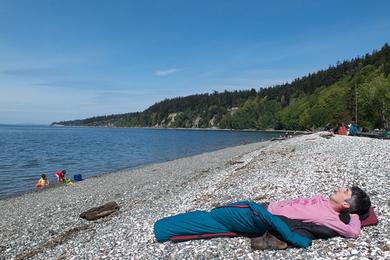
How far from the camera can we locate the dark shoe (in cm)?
884

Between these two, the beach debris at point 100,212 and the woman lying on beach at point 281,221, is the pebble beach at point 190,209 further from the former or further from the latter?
the beach debris at point 100,212

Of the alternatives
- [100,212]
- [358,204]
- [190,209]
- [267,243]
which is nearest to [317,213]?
[358,204]

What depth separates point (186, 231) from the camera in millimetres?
9906

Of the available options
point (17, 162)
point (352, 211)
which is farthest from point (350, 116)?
point (352, 211)

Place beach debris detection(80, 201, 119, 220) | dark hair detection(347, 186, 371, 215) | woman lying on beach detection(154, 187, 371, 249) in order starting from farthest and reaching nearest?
1. beach debris detection(80, 201, 119, 220)
2. dark hair detection(347, 186, 371, 215)
3. woman lying on beach detection(154, 187, 371, 249)

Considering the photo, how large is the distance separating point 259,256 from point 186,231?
2.15m

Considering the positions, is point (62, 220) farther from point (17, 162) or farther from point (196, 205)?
point (17, 162)

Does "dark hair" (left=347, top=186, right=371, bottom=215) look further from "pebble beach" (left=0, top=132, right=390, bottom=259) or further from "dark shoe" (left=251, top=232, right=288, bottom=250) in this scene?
"dark shoe" (left=251, top=232, right=288, bottom=250)

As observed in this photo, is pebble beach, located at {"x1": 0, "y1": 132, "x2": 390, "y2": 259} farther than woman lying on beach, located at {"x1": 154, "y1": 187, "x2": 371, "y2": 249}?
No

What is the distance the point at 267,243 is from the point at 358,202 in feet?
8.76

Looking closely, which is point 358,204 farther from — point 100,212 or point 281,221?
point 100,212

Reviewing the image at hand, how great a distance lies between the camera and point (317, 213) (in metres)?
9.38

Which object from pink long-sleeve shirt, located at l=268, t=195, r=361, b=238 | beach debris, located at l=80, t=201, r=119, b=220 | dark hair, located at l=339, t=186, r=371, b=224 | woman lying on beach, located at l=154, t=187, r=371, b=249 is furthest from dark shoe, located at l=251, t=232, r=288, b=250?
beach debris, located at l=80, t=201, r=119, b=220

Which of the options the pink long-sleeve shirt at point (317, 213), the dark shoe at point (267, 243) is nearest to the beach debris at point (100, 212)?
the pink long-sleeve shirt at point (317, 213)
